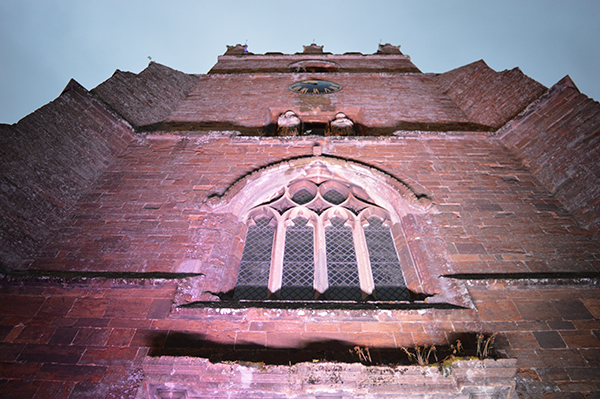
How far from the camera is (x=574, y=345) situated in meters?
3.19

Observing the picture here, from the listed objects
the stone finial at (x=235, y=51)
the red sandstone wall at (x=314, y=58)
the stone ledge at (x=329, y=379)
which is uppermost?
the stone finial at (x=235, y=51)

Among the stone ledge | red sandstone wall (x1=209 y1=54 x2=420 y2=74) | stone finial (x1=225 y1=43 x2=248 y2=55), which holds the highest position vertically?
stone finial (x1=225 y1=43 x2=248 y2=55)

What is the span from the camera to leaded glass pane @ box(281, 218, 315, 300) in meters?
4.25

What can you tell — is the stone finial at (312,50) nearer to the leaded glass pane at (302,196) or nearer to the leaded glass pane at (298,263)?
the leaded glass pane at (302,196)

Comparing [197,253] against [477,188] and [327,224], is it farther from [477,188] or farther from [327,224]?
[477,188]

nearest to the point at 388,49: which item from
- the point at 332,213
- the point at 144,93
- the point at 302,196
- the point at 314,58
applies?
the point at 314,58

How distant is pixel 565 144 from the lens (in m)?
5.36

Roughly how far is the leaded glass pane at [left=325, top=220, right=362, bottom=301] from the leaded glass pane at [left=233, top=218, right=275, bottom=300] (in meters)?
0.87

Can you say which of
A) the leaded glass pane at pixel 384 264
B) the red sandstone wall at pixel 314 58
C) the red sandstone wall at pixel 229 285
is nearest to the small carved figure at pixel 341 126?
the red sandstone wall at pixel 229 285

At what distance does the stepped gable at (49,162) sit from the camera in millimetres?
4246

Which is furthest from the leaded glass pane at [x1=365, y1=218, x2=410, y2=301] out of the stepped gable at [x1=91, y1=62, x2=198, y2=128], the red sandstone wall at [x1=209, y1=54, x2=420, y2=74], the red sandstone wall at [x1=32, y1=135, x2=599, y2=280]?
the red sandstone wall at [x1=209, y1=54, x2=420, y2=74]

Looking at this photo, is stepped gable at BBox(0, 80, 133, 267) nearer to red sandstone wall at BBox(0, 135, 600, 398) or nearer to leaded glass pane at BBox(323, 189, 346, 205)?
red sandstone wall at BBox(0, 135, 600, 398)

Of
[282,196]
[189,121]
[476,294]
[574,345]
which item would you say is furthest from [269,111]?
[574,345]

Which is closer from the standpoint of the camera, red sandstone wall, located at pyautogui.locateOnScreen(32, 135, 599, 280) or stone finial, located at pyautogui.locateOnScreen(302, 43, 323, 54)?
red sandstone wall, located at pyautogui.locateOnScreen(32, 135, 599, 280)
